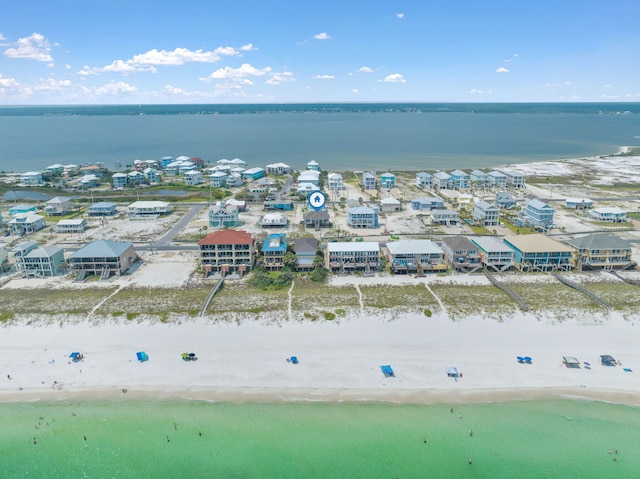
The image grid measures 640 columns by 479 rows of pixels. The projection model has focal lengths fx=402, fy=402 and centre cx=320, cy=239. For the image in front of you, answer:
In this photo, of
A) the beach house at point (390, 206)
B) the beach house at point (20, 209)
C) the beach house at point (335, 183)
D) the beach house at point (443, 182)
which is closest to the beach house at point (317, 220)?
the beach house at point (390, 206)

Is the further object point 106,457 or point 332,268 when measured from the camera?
point 332,268

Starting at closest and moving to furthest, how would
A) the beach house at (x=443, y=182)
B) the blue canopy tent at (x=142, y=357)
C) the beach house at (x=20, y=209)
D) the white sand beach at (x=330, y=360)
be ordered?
1. the white sand beach at (x=330, y=360)
2. the blue canopy tent at (x=142, y=357)
3. the beach house at (x=20, y=209)
4. the beach house at (x=443, y=182)

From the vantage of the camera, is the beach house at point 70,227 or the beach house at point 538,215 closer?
the beach house at point 70,227

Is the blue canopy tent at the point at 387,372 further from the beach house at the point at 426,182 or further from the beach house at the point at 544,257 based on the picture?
the beach house at the point at 426,182

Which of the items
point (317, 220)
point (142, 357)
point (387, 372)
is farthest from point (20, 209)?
point (387, 372)

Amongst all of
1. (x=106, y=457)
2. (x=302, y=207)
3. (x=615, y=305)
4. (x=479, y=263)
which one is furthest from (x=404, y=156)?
(x=106, y=457)

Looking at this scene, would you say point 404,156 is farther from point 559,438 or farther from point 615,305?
point 559,438
